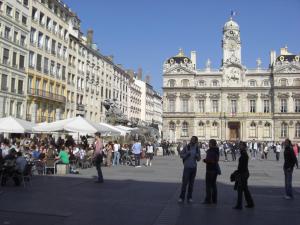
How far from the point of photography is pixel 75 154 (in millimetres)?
20562

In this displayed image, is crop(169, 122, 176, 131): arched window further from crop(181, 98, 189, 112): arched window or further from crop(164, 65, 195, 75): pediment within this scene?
crop(164, 65, 195, 75): pediment

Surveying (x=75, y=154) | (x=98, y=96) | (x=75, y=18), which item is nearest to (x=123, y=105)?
(x=98, y=96)

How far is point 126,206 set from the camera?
9.90 meters

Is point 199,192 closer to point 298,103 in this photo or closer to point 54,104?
point 54,104

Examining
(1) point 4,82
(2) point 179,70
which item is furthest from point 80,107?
(2) point 179,70

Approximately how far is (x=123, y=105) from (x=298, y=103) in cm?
3399

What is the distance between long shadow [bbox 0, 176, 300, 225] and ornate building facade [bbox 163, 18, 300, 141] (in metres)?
66.5

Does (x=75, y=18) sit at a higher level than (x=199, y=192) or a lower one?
higher

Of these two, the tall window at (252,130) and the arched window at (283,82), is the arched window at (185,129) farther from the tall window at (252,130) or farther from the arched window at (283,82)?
the arched window at (283,82)

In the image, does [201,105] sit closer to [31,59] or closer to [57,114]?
[57,114]

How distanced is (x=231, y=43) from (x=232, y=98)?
11.5 metres

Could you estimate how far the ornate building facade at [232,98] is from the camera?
77.5 metres

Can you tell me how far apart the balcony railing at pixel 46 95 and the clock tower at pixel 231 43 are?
134 feet

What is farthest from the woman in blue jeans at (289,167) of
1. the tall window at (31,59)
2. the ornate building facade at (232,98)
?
the ornate building facade at (232,98)
